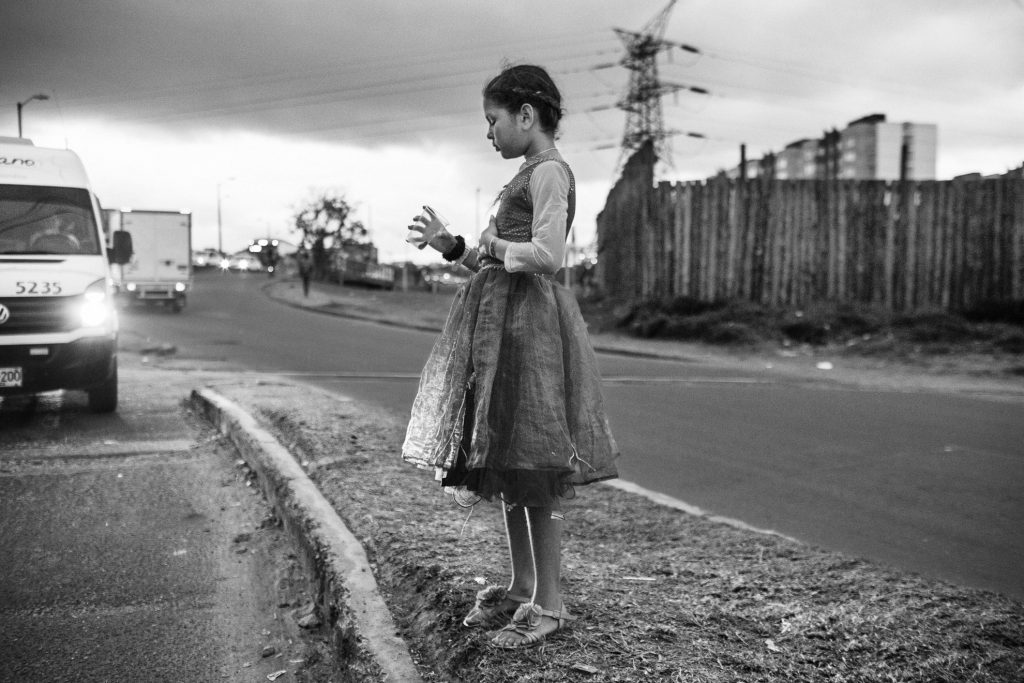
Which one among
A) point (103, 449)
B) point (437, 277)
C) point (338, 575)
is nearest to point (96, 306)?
point (103, 449)

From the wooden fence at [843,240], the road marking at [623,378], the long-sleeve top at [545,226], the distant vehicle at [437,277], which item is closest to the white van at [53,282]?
the road marking at [623,378]

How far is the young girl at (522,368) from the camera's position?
2.69 m

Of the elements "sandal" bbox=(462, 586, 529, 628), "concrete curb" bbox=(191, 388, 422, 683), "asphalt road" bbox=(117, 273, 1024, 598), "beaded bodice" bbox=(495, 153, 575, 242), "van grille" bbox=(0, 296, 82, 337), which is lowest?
"asphalt road" bbox=(117, 273, 1024, 598)

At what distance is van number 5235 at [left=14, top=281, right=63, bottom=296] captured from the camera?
25.5ft

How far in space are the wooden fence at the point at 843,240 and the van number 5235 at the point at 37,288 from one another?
1293 centimetres

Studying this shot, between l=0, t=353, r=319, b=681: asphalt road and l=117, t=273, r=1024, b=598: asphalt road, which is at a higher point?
l=0, t=353, r=319, b=681: asphalt road

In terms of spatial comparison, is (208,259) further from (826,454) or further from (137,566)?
(137,566)

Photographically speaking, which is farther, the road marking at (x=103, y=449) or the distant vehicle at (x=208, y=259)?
the distant vehicle at (x=208, y=259)

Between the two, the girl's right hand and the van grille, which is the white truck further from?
the girl's right hand

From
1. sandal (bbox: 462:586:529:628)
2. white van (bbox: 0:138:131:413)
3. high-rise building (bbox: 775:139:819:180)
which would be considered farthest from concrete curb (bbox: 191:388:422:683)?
high-rise building (bbox: 775:139:819:180)

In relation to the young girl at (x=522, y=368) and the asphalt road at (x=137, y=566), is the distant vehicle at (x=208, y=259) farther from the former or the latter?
the young girl at (x=522, y=368)

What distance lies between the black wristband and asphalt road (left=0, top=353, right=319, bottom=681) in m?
1.66

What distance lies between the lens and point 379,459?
5816mm

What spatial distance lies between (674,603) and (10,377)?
6.67 m
